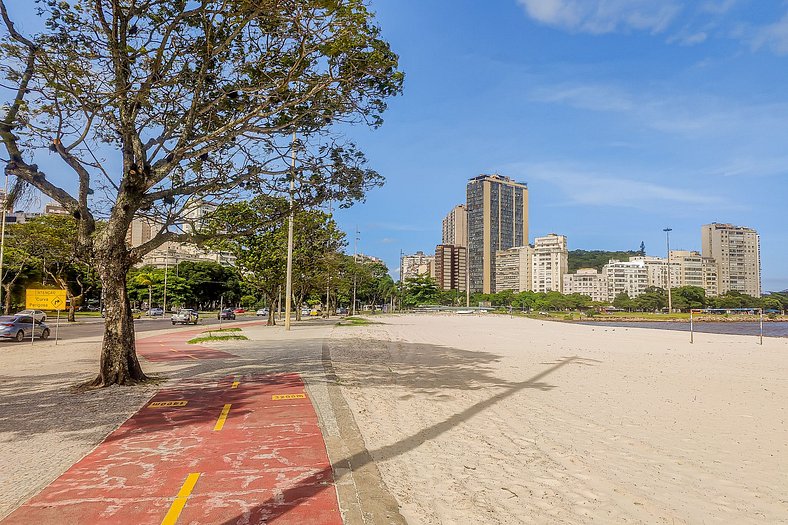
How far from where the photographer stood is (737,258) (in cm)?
15575

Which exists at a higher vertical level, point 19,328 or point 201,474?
point 19,328

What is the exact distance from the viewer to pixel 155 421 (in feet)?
25.0

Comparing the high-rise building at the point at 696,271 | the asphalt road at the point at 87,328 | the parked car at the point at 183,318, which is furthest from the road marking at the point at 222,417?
the high-rise building at the point at 696,271

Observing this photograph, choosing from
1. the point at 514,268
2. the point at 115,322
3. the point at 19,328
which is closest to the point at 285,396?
the point at 115,322

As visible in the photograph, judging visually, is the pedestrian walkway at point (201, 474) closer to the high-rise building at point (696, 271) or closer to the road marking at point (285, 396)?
the road marking at point (285, 396)

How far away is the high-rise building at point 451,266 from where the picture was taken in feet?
526

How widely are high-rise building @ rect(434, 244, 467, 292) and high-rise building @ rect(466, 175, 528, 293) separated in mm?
2875

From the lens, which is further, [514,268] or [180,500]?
[514,268]

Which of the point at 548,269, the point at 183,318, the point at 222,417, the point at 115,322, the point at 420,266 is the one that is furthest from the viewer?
the point at 420,266

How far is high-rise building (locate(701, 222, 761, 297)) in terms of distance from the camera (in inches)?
6048

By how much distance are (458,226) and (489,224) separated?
1330cm

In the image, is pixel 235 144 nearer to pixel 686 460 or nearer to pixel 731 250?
pixel 686 460

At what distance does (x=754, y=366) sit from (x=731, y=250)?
16557cm

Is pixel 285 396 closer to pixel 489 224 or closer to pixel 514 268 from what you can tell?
pixel 489 224
